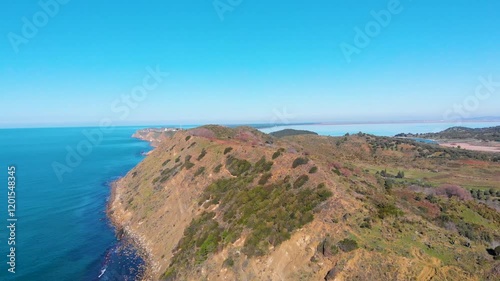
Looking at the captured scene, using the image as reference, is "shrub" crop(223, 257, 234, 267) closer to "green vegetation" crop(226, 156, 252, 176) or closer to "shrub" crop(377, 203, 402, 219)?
"shrub" crop(377, 203, 402, 219)

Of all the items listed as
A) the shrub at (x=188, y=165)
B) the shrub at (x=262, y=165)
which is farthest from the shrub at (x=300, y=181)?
the shrub at (x=188, y=165)

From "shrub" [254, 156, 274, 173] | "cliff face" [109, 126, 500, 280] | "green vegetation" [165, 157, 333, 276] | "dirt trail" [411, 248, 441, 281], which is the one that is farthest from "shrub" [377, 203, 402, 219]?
"shrub" [254, 156, 274, 173]

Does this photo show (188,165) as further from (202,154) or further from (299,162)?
(299,162)

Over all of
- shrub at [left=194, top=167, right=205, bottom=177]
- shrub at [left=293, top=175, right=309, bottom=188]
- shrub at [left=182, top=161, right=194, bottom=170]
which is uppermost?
shrub at [left=293, top=175, right=309, bottom=188]

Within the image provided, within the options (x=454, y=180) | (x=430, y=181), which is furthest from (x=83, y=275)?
(x=454, y=180)

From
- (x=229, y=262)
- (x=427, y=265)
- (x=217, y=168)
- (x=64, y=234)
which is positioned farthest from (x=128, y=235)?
(x=427, y=265)

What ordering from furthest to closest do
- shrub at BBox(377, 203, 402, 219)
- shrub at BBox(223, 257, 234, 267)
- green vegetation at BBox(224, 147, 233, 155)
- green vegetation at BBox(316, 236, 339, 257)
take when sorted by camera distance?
green vegetation at BBox(224, 147, 233, 155), shrub at BBox(223, 257, 234, 267), shrub at BBox(377, 203, 402, 219), green vegetation at BBox(316, 236, 339, 257)
